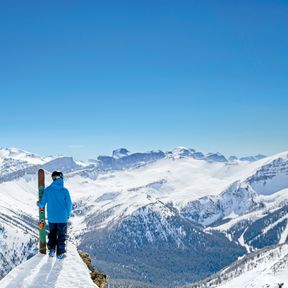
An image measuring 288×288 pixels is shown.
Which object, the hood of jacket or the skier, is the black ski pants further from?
the hood of jacket

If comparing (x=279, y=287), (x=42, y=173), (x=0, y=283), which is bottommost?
(x=279, y=287)

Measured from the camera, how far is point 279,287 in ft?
640

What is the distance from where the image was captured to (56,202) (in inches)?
934

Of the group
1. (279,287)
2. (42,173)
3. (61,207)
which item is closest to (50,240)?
(61,207)

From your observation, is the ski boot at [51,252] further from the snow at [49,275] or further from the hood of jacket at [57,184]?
the hood of jacket at [57,184]

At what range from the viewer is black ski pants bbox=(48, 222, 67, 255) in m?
23.3

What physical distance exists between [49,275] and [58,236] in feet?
10.7

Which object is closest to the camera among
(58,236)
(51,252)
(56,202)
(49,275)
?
(49,275)

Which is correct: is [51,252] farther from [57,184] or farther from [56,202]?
[57,184]

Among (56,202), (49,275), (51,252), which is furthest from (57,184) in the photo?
(49,275)

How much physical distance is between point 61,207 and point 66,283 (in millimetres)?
4810

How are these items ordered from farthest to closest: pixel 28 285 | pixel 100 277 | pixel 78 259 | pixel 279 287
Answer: pixel 279 287
pixel 100 277
pixel 78 259
pixel 28 285

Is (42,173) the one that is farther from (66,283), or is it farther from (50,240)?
(66,283)

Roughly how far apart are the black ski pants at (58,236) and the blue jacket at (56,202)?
1.02ft
